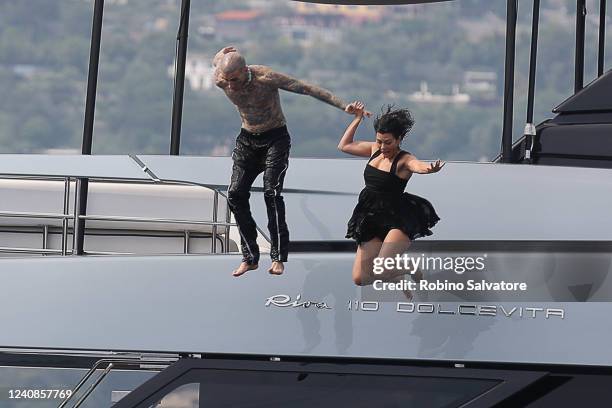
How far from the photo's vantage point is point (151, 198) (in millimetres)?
4918

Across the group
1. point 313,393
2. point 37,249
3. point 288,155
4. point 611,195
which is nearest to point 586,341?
point 611,195

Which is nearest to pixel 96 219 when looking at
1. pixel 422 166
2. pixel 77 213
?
pixel 77 213

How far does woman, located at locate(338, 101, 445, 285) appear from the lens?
14.8 ft

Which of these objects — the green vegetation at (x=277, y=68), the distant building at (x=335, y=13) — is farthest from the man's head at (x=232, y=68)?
the distant building at (x=335, y=13)

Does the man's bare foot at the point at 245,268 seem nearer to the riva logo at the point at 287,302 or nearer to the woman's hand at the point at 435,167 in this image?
the riva logo at the point at 287,302

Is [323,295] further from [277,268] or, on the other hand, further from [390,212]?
[390,212]

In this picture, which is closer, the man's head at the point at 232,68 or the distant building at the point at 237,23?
the man's head at the point at 232,68

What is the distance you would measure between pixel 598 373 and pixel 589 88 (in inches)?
46.2

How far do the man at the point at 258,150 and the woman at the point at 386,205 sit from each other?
0.89ft

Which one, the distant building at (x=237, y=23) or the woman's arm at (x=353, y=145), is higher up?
the distant building at (x=237, y=23)

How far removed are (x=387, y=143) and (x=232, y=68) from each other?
0.65m

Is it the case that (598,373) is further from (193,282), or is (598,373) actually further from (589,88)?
(193,282)

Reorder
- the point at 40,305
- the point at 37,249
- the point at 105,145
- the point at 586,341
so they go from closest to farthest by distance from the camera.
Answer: the point at 586,341
the point at 40,305
the point at 37,249
the point at 105,145

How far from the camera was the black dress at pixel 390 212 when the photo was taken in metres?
4.52
